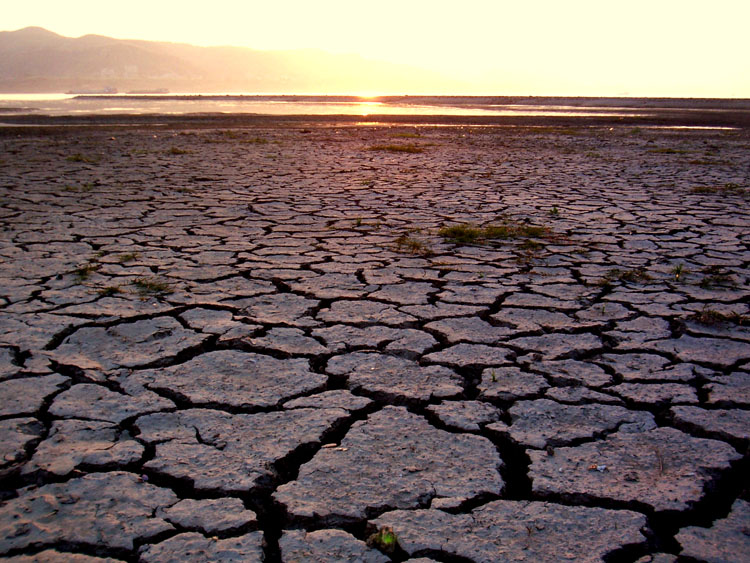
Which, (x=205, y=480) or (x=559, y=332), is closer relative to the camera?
(x=205, y=480)

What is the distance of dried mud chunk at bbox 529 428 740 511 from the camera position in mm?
1514

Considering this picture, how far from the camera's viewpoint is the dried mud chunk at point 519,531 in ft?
4.31

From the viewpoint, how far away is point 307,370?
2197 millimetres

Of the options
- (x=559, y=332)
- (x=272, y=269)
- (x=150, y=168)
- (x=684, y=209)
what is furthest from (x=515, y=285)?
(x=150, y=168)

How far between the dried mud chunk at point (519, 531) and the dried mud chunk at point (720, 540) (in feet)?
0.30

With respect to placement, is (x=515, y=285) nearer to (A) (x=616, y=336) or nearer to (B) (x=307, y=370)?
(A) (x=616, y=336)

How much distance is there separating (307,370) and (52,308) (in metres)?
1.35

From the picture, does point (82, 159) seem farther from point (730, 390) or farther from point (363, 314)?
point (730, 390)

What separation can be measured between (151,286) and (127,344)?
2.41 feet

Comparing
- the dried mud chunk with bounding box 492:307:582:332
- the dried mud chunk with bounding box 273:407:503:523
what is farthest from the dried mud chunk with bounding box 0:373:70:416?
the dried mud chunk with bounding box 492:307:582:332

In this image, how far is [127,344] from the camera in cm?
239

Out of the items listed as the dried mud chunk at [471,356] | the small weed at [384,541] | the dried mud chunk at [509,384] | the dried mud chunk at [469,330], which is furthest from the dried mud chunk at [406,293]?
the small weed at [384,541]

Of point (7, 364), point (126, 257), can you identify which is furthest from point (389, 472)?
point (126, 257)

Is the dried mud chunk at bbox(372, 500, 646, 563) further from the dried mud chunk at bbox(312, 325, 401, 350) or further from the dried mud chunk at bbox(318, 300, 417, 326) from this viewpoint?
the dried mud chunk at bbox(318, 300, 417, 326)
